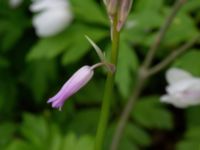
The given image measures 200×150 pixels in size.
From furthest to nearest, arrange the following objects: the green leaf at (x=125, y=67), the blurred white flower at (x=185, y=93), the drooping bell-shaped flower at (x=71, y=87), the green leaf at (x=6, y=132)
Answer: the green leaf at (x=6, y=132) → the green leaf at (x=125, y=67) → the blurred white flower at (x=185, y=93) → the drooping bell-shaped flower at (x=71, y=87)

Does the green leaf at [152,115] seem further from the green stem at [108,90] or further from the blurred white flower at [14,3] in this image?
the green stem at [108,90]

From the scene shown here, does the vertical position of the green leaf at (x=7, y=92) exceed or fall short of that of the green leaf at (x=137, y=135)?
it exceeds it

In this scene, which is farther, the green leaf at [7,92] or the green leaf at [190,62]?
the green leaf at [7,92]

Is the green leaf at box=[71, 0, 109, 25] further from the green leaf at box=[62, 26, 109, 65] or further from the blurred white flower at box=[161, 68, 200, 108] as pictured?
the blurred white flower at box=[161, 68, 200, 108]

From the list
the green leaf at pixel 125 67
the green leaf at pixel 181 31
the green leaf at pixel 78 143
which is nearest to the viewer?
the green leaf at pixel 78 143

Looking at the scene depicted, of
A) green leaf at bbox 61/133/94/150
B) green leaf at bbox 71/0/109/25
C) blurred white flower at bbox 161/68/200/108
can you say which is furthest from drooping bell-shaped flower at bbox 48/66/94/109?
green leaf at bbox 71/0/109/25

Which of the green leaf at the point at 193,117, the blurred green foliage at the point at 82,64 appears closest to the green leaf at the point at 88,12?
the blurred green foliage at the point at 82,64

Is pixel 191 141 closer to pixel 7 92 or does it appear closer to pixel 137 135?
pixel 137 135

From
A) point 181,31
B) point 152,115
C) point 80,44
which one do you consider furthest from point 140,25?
point 152,115
